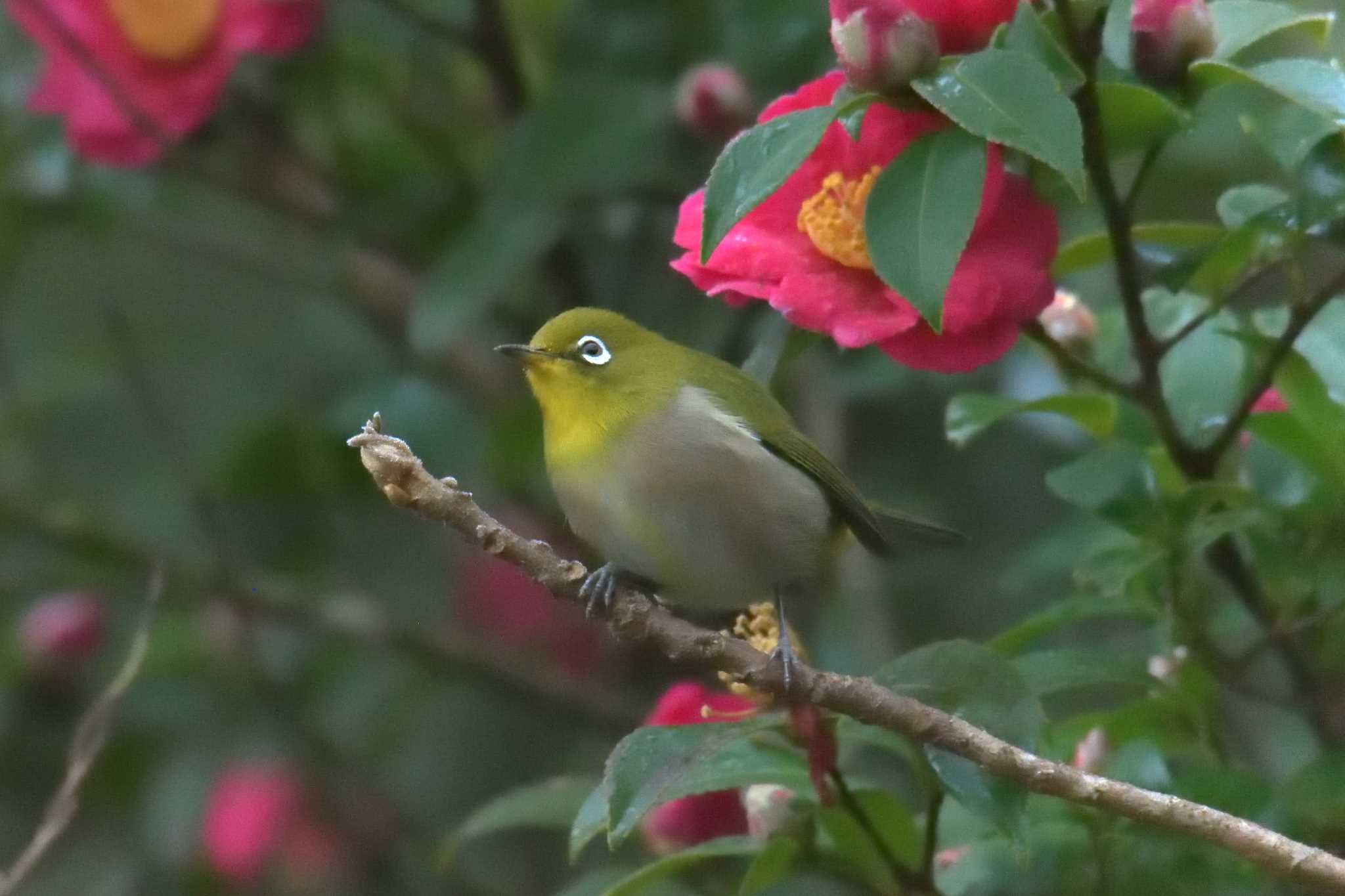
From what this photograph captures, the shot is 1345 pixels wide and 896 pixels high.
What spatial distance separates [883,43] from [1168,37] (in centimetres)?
22

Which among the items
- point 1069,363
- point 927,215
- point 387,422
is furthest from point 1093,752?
point 387,422

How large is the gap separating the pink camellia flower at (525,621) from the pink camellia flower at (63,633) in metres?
0.57

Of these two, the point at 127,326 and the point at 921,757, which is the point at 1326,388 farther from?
the point at 127,326

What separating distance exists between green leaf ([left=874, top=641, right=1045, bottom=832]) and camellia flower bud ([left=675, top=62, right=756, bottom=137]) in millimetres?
839

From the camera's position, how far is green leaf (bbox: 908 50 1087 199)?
3.37ft

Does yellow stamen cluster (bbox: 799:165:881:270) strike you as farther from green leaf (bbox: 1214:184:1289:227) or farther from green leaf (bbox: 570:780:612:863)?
green leaf (bbox: 570:780:612:863)

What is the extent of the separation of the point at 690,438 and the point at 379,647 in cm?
104

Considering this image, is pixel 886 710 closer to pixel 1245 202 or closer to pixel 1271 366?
pixel 1271 366

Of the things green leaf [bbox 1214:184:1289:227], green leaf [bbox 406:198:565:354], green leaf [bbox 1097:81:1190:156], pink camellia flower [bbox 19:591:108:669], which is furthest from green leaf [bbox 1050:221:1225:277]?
pink camellia flower [bbox 19:591:108:669]

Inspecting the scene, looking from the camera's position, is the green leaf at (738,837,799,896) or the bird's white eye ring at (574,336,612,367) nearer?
the green leaf at (738,837,799,896)

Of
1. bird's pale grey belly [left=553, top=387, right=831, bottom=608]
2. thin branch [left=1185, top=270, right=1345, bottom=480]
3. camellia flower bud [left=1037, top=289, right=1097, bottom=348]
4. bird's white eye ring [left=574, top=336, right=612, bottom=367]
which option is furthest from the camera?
bird's white eye ring [left=574, top=336, right=612, bottom=367]

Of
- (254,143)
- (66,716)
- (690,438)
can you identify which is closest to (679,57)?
(254,143)

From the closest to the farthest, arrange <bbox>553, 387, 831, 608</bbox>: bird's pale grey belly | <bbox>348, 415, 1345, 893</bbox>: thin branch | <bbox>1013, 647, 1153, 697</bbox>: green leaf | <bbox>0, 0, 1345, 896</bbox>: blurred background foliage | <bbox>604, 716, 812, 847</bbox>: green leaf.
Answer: <bbox>348, 415, 1345, 893</bbox>: thin branch
<bbox>604, 716, 812, 847</bbox>: green leaf
<bbox>1013, 647, 1153, 697</bbox>: green leaf
<bbox>553, 387, 831, 608</bbox>: bird's pale grey belly
<bbox>0, 0, 1345, 896</bbox>: blurred background foliage

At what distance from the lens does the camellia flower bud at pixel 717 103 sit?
1.90 metres
